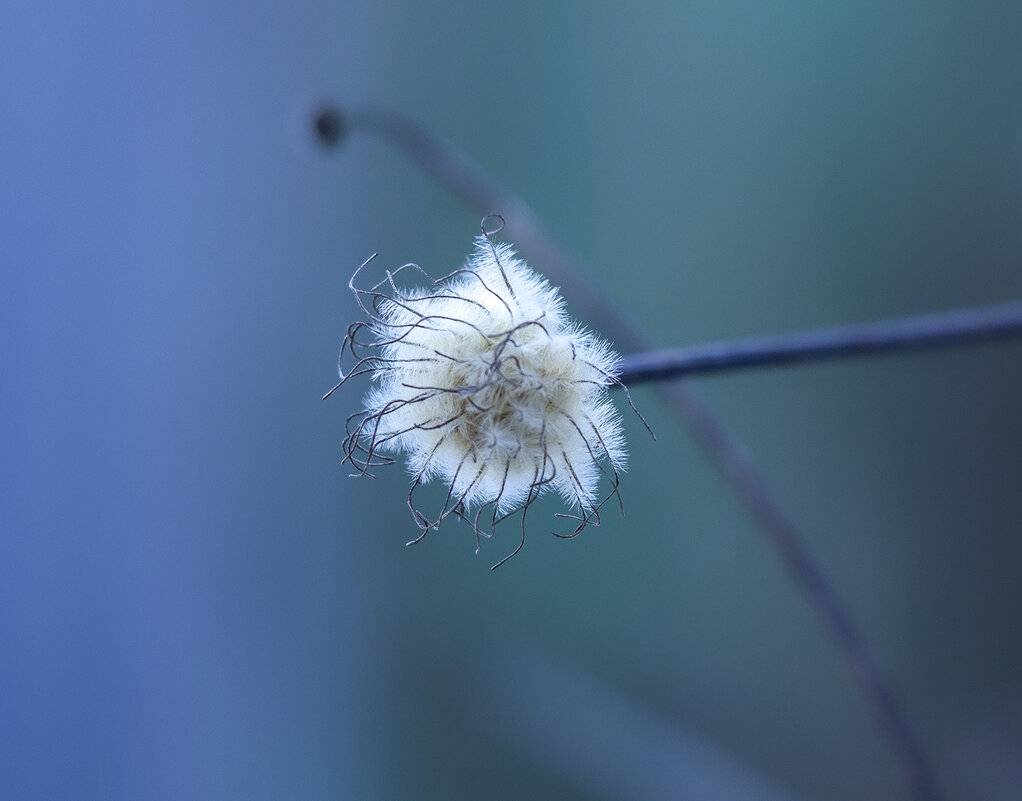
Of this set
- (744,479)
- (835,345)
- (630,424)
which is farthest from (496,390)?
(630,424)

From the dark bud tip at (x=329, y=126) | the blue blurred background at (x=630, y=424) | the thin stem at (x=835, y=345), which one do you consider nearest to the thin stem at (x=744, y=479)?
the dark bud tip at (x=329, y=126)

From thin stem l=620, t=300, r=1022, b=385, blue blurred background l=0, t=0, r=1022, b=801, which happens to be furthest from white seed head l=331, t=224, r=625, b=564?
blue blurred background l=0, t=0, r=1022, b=801

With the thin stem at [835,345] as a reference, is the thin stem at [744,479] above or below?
above

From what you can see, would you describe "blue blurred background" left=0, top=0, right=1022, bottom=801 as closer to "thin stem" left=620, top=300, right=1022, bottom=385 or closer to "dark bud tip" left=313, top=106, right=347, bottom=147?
"dark bud tip" left=313, top=106, right=347, bottom=147

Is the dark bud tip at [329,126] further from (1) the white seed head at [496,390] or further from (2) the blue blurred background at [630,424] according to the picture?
(2) the blue blurred background at [630,424]

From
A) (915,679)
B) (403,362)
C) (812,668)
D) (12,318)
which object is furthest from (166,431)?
(915,679)
